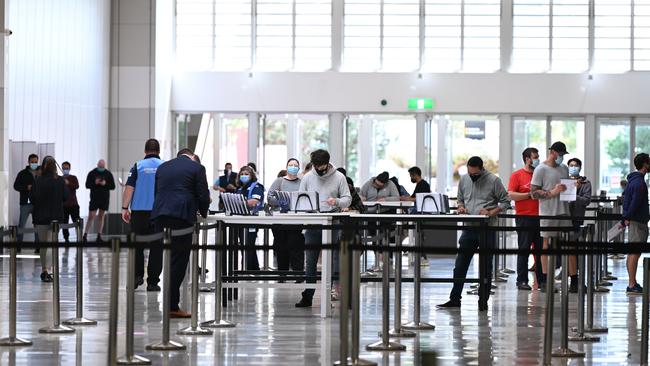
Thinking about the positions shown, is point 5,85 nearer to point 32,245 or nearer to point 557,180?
point 557,180

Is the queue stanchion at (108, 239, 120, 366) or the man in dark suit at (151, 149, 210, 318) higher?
the man in dark suit at (151, 149, 210, 318)

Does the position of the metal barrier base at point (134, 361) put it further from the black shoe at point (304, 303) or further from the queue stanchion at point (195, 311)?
the black shoe at point (304, 303)

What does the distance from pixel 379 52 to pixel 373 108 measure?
164 cm

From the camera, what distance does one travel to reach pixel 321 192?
48.4 feet

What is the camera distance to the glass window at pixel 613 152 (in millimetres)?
35094

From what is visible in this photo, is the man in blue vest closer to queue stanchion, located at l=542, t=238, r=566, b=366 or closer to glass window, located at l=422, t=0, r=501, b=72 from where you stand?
queue stanchion, located at l=542, t=238, r=566, b=366

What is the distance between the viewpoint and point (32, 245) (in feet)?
34.3

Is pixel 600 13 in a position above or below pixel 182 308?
above

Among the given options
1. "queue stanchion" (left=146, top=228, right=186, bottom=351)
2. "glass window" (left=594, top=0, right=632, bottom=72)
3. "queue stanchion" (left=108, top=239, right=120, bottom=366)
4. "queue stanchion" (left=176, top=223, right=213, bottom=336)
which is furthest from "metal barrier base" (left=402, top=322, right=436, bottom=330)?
"glass window" (left=594, top=0, right=632, bottom=72)

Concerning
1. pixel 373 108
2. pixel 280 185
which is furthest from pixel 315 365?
pixel 373 108

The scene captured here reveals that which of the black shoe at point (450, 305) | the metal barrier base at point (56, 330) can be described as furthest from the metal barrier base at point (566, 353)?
the metal barrier base at point (56, 330)

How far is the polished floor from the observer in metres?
10.3

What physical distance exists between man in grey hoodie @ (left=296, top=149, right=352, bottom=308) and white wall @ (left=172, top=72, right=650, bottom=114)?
64.7 feet

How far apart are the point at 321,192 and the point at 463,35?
2110 cm
